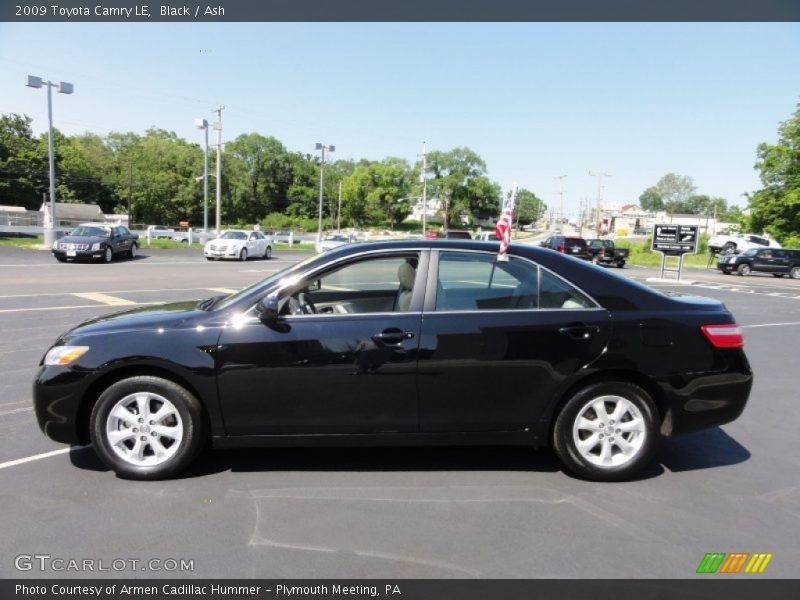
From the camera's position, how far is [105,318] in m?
4.32

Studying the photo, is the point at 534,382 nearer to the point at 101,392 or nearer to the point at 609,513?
the point at 609,513

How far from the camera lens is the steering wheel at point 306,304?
13.1 ft

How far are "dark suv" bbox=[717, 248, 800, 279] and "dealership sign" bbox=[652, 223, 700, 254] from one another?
10121 millimetres

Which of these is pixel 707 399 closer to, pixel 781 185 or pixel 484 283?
pixel 484 283

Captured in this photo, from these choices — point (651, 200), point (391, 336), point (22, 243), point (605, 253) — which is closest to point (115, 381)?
point (391, 336)

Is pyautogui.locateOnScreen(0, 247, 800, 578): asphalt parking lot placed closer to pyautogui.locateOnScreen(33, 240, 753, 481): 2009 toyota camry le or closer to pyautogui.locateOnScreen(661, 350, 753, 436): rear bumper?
pyautogui.locateOnScreen(33, 240, 753, 481): 2009 toyota camry le

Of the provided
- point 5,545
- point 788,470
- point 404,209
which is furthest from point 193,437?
point 404,209

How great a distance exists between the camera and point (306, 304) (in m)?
4.14

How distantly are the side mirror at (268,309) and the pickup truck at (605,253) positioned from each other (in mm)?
34131

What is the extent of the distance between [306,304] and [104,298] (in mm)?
9965

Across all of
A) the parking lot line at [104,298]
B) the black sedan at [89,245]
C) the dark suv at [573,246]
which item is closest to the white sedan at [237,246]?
the black sedan at [89,245]

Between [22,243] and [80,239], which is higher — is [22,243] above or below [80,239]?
below

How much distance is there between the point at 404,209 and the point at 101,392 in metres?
114
